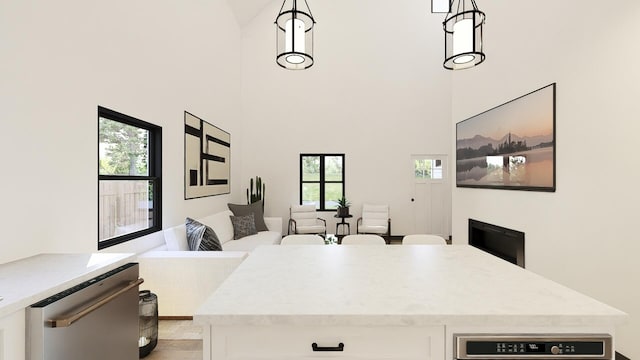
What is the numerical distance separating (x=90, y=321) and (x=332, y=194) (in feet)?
19.4

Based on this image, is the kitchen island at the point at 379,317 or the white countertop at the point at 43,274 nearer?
the kitchen island at the point at 379,317

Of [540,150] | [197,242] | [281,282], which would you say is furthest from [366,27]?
[281,282]

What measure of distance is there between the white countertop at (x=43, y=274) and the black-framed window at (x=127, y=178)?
928mm

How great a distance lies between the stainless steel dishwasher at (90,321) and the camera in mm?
1176

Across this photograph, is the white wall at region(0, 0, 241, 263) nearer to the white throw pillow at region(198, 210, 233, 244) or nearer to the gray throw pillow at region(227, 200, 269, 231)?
the white throw pillow at region(198, 210, 233, 244)

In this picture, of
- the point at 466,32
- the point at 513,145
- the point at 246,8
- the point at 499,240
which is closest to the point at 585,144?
the point at 513,145

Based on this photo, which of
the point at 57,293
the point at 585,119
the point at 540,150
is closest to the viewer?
the point at 57,293

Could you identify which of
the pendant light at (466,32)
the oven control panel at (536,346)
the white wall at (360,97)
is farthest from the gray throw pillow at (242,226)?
the oven control panel at (536,346)

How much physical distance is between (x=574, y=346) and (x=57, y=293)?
1.85m

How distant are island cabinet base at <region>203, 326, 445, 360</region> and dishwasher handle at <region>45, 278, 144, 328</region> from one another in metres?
0.62

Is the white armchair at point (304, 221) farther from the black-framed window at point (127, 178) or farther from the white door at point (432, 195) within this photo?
the black-framed window at point (127, 178)

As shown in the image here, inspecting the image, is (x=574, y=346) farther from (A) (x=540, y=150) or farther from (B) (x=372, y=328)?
(A) (x=540, y=150)

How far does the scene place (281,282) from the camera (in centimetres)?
135

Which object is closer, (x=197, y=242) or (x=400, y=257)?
(x=400, y=257)
